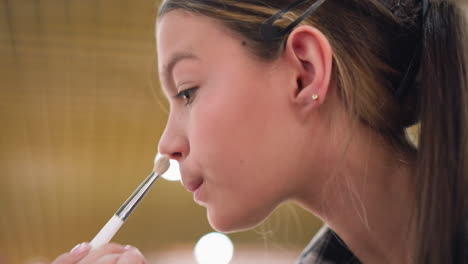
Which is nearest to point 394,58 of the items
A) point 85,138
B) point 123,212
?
point 123,212

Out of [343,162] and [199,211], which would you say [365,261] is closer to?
[343,162]

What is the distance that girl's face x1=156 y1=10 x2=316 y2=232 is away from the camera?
54cm

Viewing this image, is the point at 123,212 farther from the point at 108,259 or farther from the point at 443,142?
the point at 443,142

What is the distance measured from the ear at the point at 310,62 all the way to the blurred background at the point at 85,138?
31 centimetres

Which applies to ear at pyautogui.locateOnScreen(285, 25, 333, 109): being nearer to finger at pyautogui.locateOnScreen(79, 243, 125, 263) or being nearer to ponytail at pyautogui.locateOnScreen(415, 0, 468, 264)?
→ ponytail at pyautogui.locateOnScreen(415, 0, 468, 264)

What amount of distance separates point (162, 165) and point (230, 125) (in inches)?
4.2

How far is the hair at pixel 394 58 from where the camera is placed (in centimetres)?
50

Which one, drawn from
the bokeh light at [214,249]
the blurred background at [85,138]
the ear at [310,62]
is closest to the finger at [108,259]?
the ear at [310,62]

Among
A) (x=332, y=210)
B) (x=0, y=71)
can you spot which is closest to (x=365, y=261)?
(x=332, y=210)

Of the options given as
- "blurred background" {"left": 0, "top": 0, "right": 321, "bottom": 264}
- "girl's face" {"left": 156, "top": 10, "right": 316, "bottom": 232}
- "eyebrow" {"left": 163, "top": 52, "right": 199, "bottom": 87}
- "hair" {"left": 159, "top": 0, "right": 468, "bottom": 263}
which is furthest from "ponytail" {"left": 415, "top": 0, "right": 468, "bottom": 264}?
"blurred background" {"left": 0, "top": 0, "right": 321, "bottom": 264}

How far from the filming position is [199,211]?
2.97 meters

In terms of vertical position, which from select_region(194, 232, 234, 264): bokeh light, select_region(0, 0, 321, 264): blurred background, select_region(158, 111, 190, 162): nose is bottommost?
select_region(194, 232, 234, 264): bokeh light

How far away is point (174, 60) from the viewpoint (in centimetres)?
57

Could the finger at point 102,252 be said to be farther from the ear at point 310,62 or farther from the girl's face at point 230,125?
the ear at point 310,62
